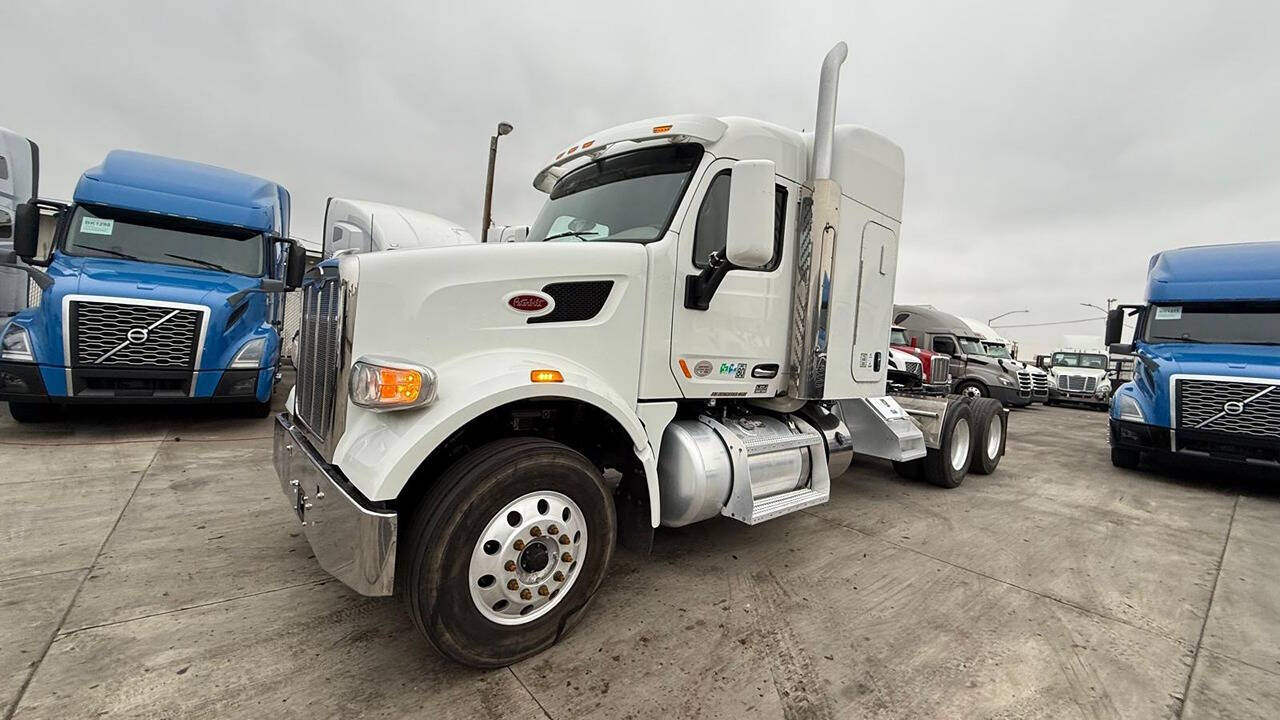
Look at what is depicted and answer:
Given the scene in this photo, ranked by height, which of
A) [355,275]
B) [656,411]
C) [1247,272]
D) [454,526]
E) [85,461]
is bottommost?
[85,461]

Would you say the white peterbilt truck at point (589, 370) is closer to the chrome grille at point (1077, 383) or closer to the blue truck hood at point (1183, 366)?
the blue truck hood at point (1183, 366)

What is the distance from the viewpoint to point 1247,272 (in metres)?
6.40

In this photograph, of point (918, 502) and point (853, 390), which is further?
point (918, 502)

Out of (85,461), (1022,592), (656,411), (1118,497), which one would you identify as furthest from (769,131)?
(85,461)

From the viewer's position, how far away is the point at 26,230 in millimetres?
6051

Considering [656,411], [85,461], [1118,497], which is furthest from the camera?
[1118,497]

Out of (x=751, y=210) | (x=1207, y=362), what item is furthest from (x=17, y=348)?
(x=1207, y=362)

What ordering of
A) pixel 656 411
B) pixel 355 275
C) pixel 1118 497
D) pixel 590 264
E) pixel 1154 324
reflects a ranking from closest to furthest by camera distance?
pixel 355 275, pixel 590 264, pixel 656 411, pixel 1118 497, pixel 1154 324

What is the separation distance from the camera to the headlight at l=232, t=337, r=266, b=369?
6383mm

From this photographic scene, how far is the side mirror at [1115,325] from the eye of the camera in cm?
772

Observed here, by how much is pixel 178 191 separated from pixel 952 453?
9.70 m

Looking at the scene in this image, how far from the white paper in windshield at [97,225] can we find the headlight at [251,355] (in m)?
2.20

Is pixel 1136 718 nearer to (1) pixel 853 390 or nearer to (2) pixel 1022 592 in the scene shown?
(2) pixel 1022 592

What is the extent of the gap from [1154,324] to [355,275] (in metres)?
9.37
